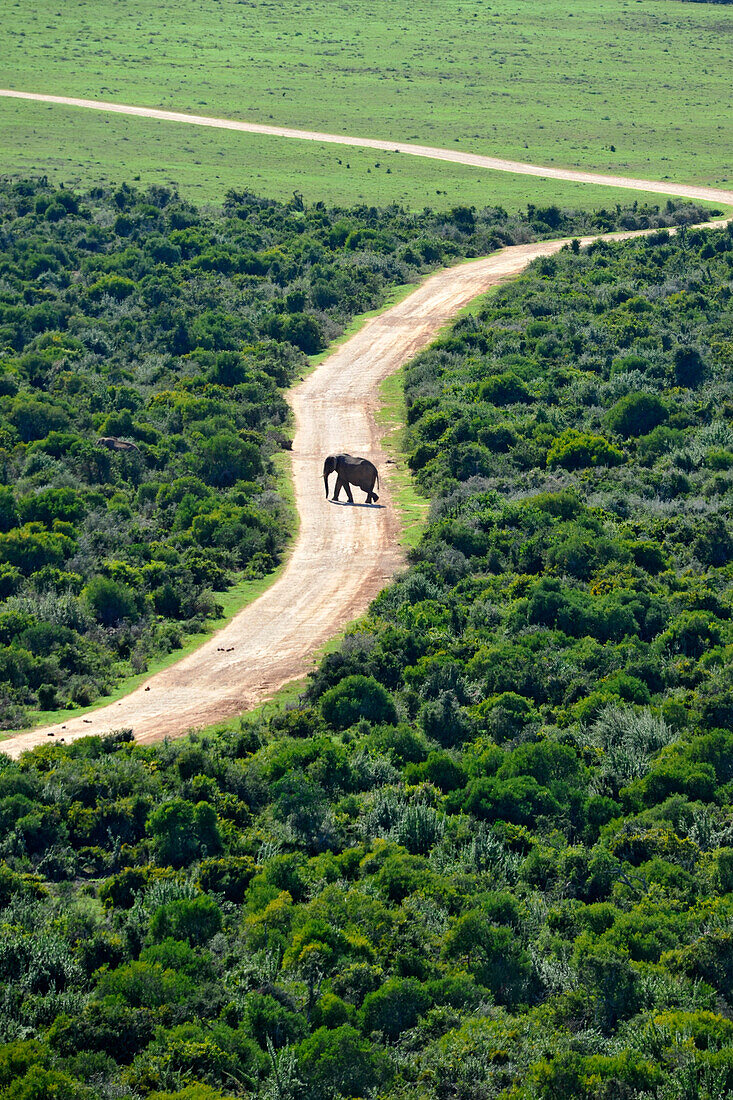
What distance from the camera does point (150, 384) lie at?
43.4m

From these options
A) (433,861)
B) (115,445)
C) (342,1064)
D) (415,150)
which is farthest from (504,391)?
(415,150)

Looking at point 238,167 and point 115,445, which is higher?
point 238,167

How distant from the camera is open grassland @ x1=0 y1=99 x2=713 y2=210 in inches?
2773

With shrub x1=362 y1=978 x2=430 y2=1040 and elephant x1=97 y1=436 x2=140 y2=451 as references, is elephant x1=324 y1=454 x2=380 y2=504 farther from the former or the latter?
shrub x1=362 y1=978 x2=430 y2=1040

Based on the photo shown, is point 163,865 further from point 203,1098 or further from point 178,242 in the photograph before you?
point 178,242

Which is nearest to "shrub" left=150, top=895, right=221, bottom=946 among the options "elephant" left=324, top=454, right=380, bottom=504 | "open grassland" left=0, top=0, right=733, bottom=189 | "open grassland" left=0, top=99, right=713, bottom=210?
"elephant" left=324, top=454, right=380, bottom=504

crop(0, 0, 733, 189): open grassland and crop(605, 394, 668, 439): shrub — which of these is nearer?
crop(605, 394, 668, 439): shrub

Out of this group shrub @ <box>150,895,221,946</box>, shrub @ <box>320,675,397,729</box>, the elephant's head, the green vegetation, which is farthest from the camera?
the elephant's head

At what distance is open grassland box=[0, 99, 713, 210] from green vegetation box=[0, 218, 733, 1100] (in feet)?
142

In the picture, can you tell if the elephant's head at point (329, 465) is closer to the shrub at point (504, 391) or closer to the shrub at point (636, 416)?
the shrub at point (504, 391)

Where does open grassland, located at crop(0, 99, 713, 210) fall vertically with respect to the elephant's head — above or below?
above

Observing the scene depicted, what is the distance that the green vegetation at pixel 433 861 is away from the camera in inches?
582

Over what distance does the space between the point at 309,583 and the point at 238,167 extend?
5236cm

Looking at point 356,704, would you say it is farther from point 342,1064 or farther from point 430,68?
point 430,68
